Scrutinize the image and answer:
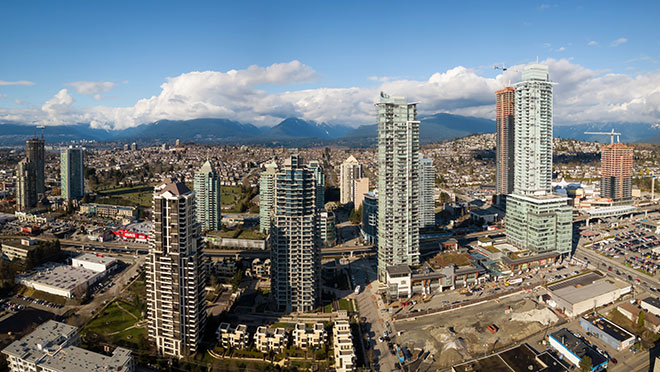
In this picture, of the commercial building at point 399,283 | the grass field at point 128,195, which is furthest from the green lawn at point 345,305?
the grass field at point 128,195

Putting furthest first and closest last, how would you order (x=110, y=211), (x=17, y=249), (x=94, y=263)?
1. (x=110, y=211)
2. (x=17, y=249)
3. (x=94, y=263)

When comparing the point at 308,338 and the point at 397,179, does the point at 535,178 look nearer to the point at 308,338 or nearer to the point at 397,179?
the point at 397,179

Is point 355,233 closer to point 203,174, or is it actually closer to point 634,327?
point 203,174

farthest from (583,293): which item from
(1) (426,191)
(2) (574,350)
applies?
(1) (426,191)

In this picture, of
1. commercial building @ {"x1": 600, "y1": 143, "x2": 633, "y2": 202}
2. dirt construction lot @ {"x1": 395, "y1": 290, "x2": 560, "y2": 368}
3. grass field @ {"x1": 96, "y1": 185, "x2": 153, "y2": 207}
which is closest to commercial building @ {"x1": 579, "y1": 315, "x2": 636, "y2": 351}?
dirt construction lot @ {"x1": 395, "y1": 290, "x2": 560, "y2": 368}

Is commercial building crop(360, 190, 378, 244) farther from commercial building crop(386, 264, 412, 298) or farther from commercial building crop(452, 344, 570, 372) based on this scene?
commercial building crop(452, 344, 570, 372)

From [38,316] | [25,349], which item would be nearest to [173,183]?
[25,349]

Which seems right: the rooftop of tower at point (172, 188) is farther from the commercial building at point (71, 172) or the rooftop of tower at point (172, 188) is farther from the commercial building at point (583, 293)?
Result: the commercial building at point (71, 172)
